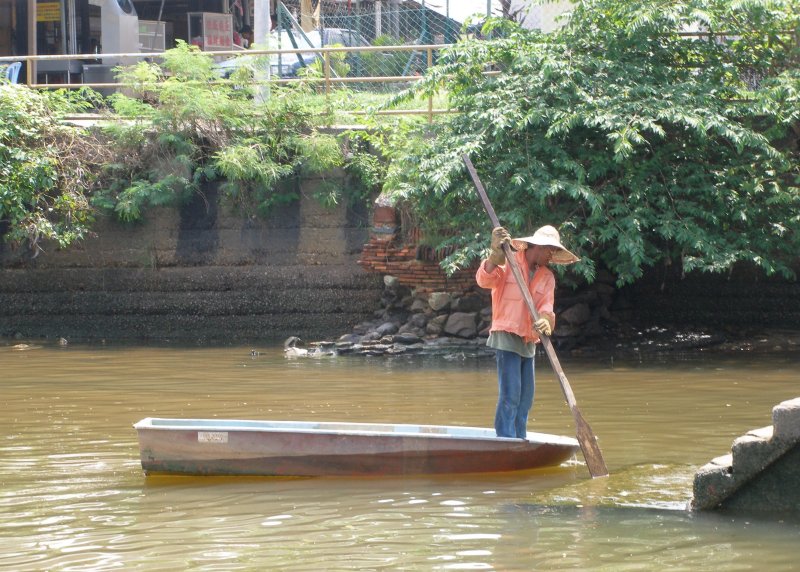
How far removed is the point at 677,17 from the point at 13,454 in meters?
8.85

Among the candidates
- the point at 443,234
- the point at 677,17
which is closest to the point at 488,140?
the point at 443,234

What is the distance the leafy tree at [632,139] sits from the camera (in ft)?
41.1

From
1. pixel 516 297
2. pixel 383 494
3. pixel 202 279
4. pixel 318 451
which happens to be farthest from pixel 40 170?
pixel 383 494

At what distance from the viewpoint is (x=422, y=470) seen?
7.25 m

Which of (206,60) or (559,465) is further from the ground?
(206,60)

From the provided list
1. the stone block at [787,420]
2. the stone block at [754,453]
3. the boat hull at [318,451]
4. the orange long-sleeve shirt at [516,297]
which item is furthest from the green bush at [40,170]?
the stone block at [787,420]

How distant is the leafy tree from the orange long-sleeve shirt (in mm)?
4921

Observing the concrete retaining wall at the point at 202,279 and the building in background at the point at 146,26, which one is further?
the building in background at the point at 146,26

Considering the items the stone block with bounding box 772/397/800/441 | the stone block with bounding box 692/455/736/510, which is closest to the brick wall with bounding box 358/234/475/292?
the stone block with bounding box 692/455/736/510

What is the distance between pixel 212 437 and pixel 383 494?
3.93 feet

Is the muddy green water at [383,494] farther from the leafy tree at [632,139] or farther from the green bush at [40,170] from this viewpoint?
the green bush at [40,170]

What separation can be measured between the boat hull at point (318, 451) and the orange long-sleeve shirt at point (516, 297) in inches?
Answer: 29.3

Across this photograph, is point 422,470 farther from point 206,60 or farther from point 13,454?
point 206,60

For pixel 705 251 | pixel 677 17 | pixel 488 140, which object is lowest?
pixel 705 251
